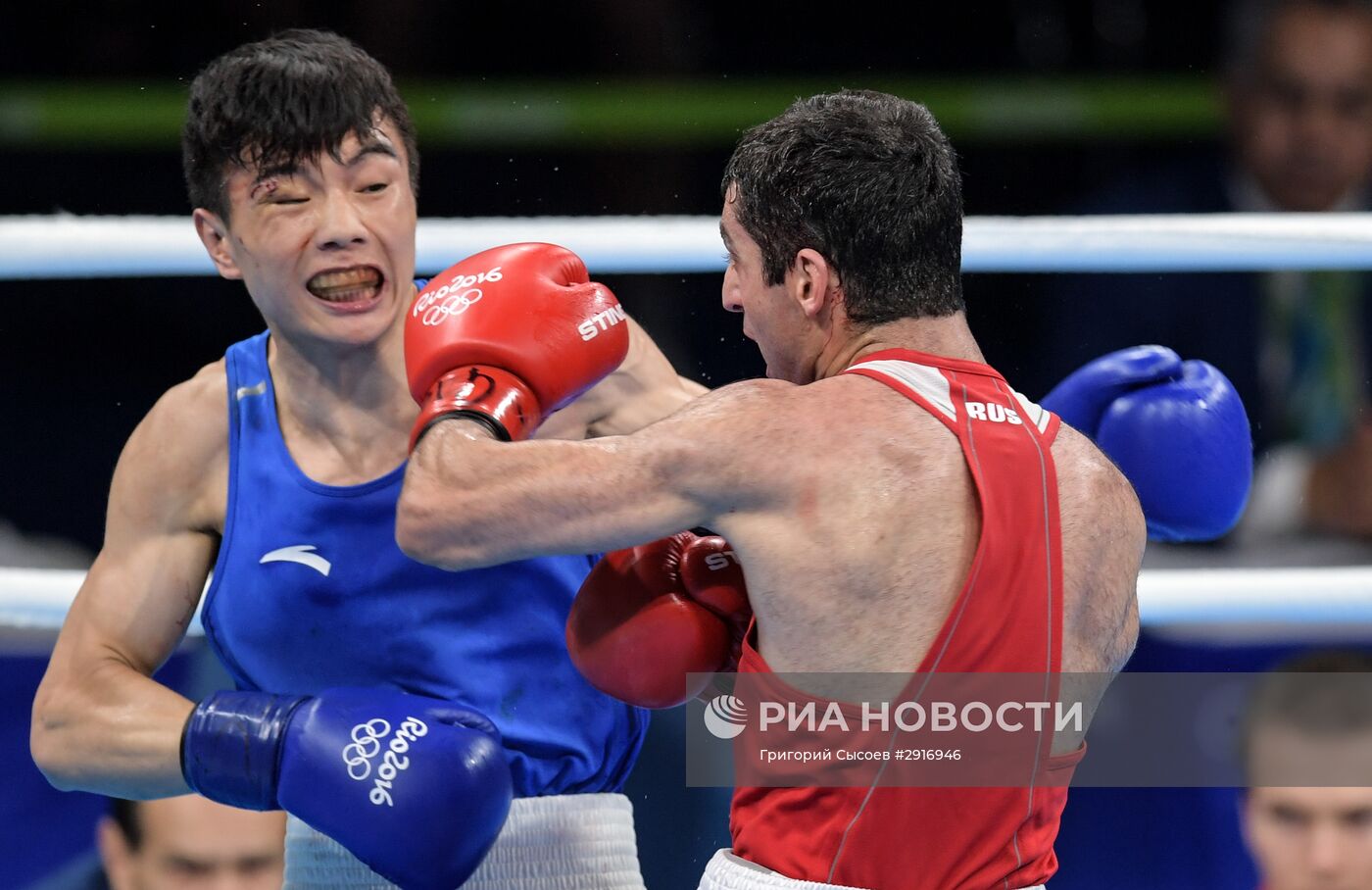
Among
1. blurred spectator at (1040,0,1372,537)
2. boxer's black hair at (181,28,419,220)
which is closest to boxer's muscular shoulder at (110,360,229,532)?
boxer's black hair at (181,28,419,220)

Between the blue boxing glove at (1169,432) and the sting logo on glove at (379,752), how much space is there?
1.00m

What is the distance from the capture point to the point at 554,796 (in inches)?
79.2

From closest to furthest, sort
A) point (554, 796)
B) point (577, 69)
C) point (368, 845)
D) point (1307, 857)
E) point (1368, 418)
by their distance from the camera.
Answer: point (368, 845) < point (554, 796) < point (1307, 857) < point (1368, 418) < point (577, 69)

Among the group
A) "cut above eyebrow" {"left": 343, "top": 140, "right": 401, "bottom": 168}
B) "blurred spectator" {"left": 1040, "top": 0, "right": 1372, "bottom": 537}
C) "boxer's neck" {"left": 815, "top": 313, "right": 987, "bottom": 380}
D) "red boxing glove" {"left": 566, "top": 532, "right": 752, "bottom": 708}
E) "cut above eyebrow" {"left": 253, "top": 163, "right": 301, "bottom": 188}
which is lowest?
"blurred spectator" {"left": 1040, "top": 0, "right": 1372, "bottom": 537}

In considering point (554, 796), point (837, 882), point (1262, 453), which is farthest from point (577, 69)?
point (837, 882)

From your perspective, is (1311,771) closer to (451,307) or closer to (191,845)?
(451,307)

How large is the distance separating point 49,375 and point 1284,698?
361 centimetres

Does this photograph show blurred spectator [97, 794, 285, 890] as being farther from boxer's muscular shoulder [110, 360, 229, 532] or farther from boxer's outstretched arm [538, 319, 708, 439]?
boxer's outstretched arm [538, 319, 708, 439]

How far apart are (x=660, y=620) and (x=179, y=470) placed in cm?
78

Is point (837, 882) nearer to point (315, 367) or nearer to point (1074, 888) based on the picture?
point (315, 367)

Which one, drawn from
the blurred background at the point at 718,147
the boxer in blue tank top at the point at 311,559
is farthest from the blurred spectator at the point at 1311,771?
the boxer in blue tank top at the point at 311,559

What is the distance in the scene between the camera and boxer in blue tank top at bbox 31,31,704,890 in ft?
6.56

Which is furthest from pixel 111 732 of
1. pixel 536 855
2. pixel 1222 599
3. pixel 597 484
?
pixel 1222 599

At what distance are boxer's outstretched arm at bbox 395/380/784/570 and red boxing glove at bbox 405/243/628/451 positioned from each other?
7cm
